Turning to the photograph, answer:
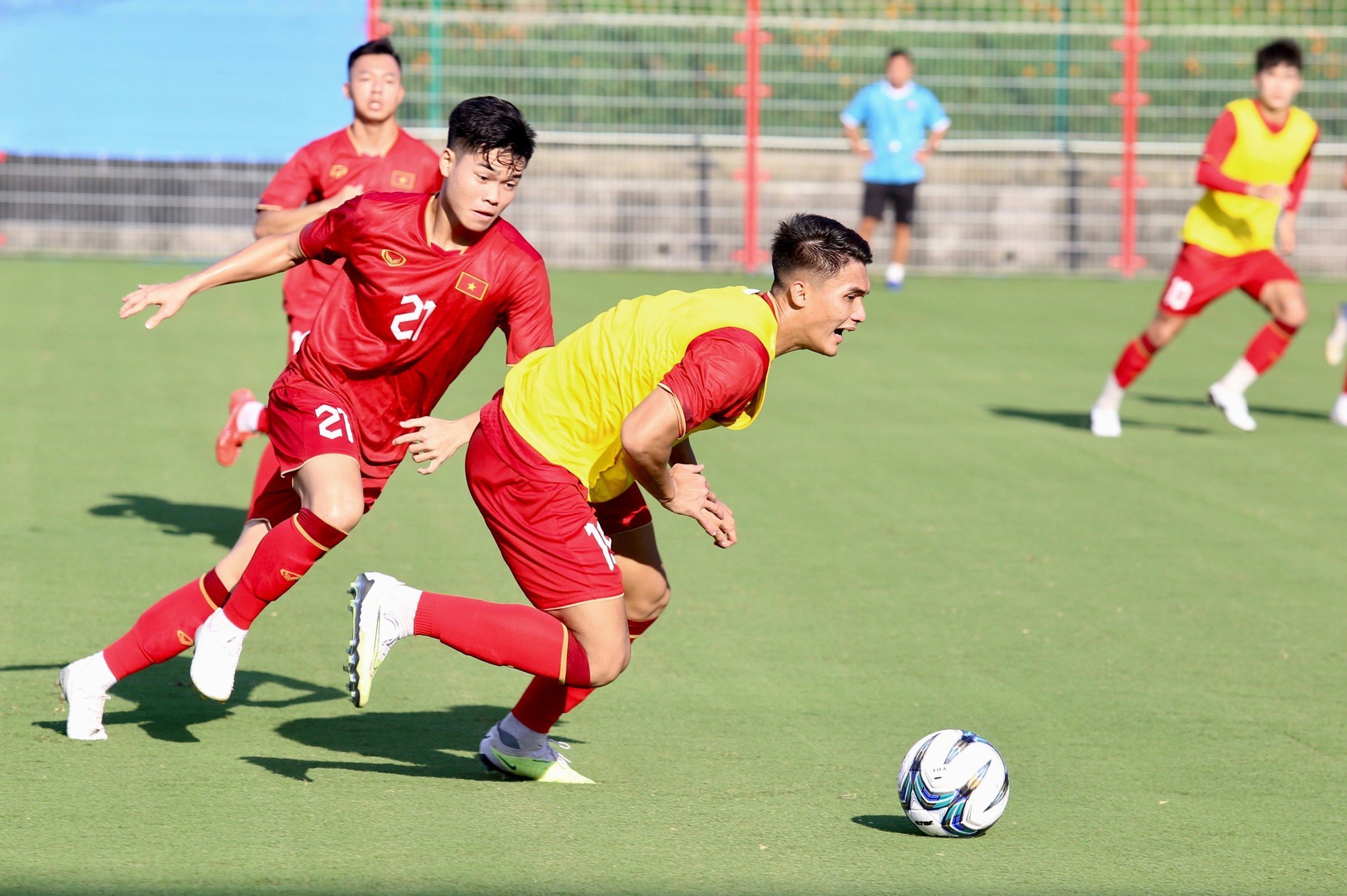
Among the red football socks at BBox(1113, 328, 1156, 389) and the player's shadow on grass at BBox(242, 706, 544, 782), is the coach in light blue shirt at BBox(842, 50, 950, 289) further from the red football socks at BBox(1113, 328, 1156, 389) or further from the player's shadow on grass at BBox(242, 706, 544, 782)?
the player's shadow on grass at BBox(242, 706, 544, 782)

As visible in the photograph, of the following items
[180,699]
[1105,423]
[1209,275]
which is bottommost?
[1105,423]

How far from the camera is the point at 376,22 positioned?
57.1 ft

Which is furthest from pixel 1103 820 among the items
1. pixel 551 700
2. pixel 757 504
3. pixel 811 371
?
pixel 811 371

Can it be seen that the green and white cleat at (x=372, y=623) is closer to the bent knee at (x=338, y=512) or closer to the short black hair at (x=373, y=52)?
the bent knee at (x=338, y=512)

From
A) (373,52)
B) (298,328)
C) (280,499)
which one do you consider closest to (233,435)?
(298,328)

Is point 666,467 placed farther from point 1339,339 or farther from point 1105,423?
point 1339,339

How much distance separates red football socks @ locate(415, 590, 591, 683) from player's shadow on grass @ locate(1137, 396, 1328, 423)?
7.76 metres

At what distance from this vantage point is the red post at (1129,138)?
17906 millimetres

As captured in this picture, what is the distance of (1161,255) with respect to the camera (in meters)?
18.2

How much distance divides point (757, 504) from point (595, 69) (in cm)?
1055

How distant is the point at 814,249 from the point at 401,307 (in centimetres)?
128

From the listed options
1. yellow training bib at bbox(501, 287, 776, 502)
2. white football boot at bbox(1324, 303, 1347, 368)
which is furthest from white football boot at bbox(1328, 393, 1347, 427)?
yellow training bib at bbox(501, 287, 776, 502)

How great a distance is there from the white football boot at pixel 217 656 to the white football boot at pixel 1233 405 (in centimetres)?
731

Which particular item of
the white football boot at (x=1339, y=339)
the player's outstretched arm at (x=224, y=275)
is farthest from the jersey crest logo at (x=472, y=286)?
the white football boot at (x=1339, y=339)
